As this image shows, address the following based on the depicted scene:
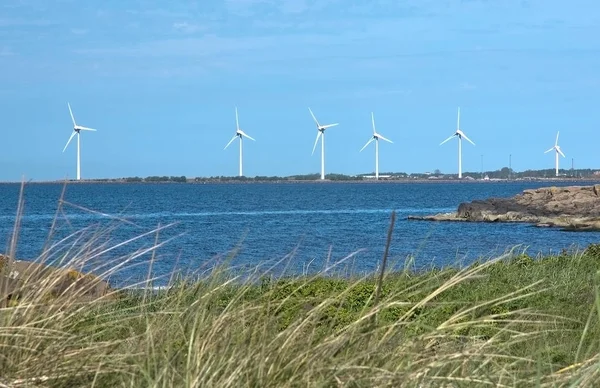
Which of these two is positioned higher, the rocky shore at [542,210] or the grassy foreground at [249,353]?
the grassy foreground at [249,353]

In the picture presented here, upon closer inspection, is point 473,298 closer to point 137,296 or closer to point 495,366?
point 137,296

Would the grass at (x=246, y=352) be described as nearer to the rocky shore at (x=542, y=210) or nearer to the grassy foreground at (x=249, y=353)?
the grassy foreground at (x=249, y=353)

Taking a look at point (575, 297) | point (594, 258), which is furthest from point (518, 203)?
point (575, 297)

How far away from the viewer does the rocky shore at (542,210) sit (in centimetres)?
6844

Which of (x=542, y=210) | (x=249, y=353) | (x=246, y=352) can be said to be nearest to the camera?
(x=249, y=353)

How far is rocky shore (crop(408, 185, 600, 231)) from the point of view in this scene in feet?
225

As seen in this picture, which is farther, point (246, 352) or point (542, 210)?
point (542, 210)

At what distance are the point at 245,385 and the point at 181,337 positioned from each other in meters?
1.52

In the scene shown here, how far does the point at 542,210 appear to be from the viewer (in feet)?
247

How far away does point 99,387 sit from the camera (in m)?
5.98

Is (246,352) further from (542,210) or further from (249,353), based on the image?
(542,210)

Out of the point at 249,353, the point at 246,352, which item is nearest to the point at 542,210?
the point at 246,352

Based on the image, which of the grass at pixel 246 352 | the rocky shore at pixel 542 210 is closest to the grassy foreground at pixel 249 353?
the grass at pixel 246 352

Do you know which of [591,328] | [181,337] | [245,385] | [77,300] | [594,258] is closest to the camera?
[245,385]
